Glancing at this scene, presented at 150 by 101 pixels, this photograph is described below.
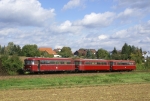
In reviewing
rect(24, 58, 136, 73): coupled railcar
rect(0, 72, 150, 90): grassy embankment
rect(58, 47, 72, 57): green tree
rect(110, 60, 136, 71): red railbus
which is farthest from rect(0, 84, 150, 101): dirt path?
rect(58, 47, 72, 57): green tree

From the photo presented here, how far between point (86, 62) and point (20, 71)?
13.6 meters

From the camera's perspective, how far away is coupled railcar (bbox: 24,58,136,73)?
47.4 m

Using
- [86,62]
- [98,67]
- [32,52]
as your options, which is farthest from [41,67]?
[32,52]


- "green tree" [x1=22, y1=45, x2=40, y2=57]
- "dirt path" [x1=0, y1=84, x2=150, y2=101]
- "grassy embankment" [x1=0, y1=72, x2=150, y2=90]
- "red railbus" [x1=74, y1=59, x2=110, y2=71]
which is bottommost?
"dirt path" [x1=0, y1=84, x2=150, y2=101]

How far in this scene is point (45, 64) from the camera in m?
48.2

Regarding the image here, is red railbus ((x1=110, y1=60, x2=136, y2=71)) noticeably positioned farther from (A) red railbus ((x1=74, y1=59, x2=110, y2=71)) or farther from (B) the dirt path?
(B) the dirt path

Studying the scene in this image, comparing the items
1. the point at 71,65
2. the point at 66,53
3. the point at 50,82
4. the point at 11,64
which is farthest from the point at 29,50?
the point at 50,82

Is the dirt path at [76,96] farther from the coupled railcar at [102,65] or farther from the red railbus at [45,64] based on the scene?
the coupled railcar at [102,65]

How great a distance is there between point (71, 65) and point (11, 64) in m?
11.6

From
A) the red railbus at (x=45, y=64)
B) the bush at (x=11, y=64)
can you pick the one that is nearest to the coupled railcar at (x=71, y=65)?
the red railbus at (x=45, y=64)

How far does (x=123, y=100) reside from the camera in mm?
16297

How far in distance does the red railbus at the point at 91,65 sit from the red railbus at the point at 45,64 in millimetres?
2935

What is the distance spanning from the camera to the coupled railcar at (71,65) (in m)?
47.4

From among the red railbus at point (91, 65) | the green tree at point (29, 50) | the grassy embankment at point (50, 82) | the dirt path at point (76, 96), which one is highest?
the green tree at point (29, 50)
